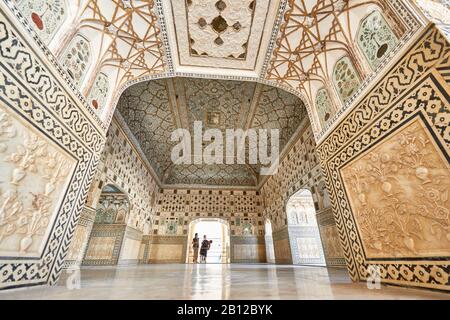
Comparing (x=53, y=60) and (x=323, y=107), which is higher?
(x=323, y=107)

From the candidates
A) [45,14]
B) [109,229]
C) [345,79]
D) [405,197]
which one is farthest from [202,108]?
[405,197]

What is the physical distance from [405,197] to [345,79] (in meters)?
1.69

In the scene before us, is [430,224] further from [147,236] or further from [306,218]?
[147,236]

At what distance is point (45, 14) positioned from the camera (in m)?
1.96

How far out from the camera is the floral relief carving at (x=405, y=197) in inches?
58.4

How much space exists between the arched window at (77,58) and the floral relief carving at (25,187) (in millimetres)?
935

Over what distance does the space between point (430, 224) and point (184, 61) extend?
3.86m

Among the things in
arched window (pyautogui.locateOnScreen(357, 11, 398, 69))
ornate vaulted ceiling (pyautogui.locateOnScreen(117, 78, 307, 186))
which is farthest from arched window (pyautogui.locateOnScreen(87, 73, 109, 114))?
arched window (pyautogui.locateOnScreen(357, 11, 398, 69))

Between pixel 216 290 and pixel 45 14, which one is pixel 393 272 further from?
pixel 45 14

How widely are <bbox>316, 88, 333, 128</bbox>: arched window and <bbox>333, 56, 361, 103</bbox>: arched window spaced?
0.27 meters

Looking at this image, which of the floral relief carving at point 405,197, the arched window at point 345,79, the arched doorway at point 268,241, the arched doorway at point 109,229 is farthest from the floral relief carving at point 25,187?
the arched doorway at point 268,241

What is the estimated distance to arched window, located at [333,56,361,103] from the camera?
251cm

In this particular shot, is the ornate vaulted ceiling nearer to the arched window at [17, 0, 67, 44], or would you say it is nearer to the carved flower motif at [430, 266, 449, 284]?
the arched window at [17, 0, 67, 44]
